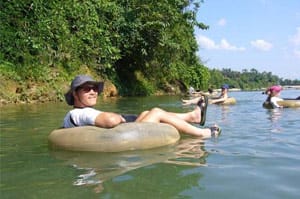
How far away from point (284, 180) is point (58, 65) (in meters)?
18.7

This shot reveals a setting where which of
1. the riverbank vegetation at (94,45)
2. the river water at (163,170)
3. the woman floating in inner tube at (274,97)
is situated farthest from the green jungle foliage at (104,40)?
the river water at (163,170)

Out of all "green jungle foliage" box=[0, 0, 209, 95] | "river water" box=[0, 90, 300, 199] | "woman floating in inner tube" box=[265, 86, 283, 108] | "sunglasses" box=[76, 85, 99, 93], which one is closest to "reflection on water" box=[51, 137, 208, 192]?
"river water" box=[0, 90, 300, 199]

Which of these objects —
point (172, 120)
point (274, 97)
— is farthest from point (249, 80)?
point (172, 120)

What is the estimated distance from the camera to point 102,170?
490 cm

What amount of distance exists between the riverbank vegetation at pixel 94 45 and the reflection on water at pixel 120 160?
1263 cm

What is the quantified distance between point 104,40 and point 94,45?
2.03 feet

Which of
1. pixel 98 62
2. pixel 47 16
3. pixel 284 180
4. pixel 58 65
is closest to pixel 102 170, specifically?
pixel 284 180

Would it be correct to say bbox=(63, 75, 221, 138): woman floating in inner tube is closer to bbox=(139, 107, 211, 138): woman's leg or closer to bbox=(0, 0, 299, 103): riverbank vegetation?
bbox=(139, 107, 211, 138): woman's leg

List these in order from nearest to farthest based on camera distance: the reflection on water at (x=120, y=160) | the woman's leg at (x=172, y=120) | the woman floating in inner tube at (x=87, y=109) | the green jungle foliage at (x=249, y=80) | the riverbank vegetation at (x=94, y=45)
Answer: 1. the reflection on water at (x=120, y=160)
2. the woman floating in inner tube at (x=87, y=109)
3. the woman's leg at (x=172, y=120)
4. the riverbank vegetation at (x=94, y=45)
5. the green jungle foliage at (x=249, y=80)

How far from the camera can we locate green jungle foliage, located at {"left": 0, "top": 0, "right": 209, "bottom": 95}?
19516mm

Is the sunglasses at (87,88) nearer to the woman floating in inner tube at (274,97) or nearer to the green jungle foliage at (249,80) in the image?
the woman floating in inner tube at (274,97)

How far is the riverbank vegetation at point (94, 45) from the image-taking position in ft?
63.6

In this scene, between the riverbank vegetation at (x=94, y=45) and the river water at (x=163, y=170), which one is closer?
the river water at (x=163, y=170)

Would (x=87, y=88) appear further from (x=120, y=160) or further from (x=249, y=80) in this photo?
(x=249, y=80)
